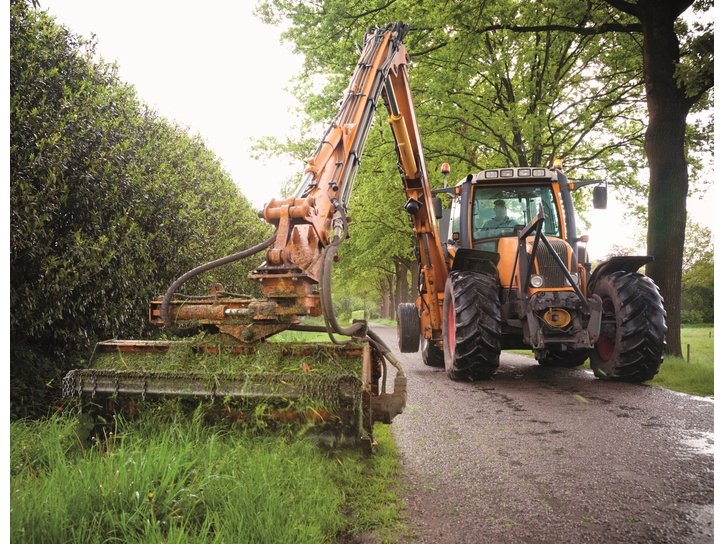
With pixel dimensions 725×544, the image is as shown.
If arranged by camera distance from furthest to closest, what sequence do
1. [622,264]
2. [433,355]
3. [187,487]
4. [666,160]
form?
[433,355] < [666,160] < [622,264] < [187,487]

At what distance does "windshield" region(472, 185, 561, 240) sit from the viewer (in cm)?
656

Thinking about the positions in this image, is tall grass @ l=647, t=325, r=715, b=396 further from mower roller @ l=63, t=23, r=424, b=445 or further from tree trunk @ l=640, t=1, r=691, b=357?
mower roller @ l=63, t=23, r=424, b=445

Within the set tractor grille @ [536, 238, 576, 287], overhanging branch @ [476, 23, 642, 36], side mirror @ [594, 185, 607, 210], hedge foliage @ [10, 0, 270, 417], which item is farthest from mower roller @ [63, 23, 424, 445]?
overhanging branch @ [476, 23, 642, 36]

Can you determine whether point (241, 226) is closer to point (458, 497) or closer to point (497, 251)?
point (497, 251)

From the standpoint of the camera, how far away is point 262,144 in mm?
21922

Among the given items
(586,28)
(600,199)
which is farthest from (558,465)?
(586,28)

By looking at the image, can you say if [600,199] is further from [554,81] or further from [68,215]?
[554,81]

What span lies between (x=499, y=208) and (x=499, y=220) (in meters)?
0.17

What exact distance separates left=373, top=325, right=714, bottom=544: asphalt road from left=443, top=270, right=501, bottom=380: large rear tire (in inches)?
12.3

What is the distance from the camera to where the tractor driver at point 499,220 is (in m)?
6.62

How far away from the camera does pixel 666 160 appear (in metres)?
6.21

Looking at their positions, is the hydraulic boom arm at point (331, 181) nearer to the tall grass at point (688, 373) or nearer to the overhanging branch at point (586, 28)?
the tall grass at point (688, 373)

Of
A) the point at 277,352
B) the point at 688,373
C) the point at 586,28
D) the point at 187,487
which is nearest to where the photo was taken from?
the point at 187,487

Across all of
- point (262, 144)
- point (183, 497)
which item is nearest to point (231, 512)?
point (183, 497)
